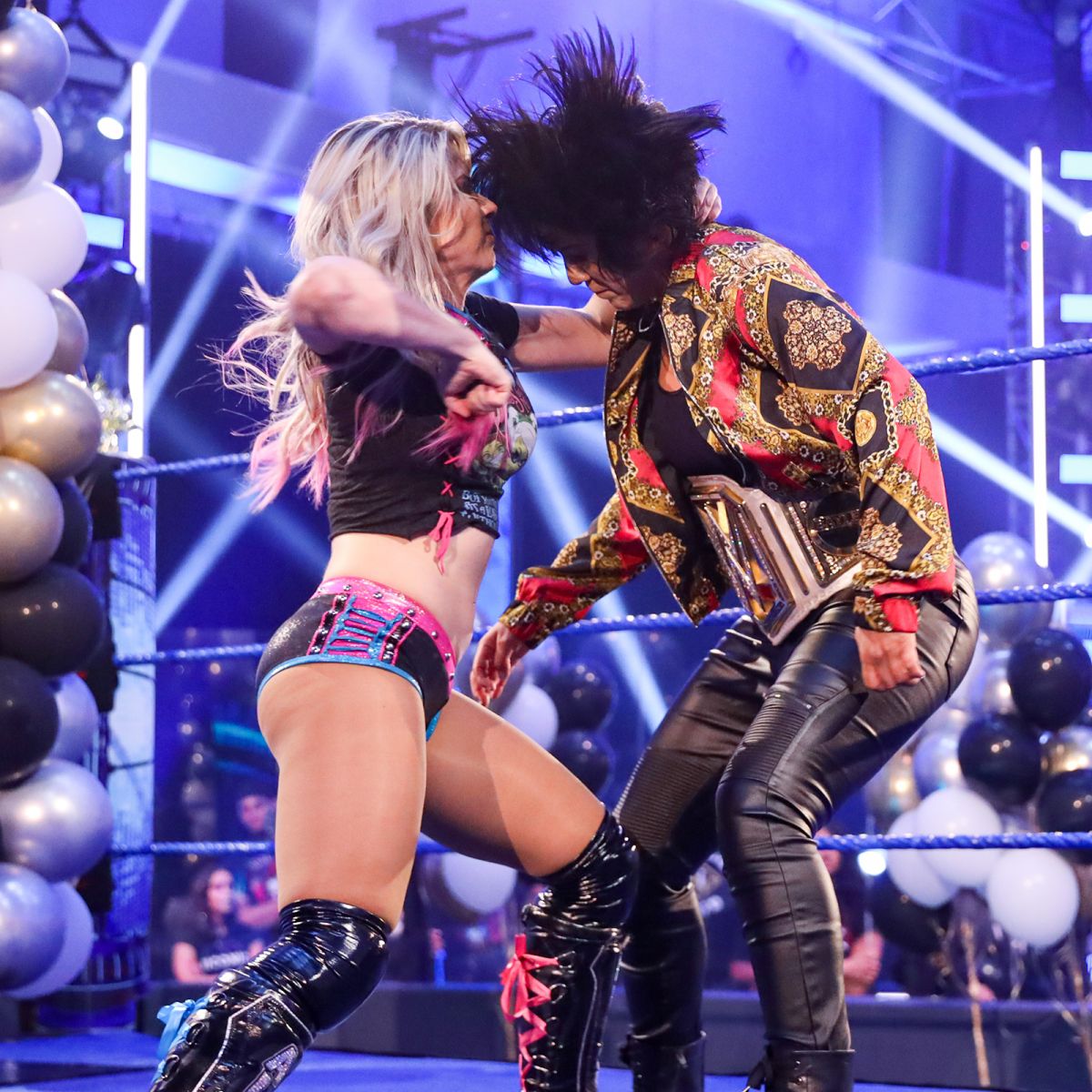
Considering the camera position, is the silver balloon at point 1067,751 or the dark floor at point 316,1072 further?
the silver balloon at point 1067,751

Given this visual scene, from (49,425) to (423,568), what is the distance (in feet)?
5.43

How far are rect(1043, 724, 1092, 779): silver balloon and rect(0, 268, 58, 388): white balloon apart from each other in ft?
8.80

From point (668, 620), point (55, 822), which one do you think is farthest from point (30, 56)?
point (668, 620)

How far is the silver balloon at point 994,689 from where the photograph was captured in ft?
13.0

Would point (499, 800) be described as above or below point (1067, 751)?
above

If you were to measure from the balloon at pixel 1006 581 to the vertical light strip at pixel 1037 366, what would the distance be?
3283mm

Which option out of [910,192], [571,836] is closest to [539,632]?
[571,836]

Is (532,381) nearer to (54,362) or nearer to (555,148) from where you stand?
(54,362)

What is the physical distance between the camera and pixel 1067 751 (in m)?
3.76

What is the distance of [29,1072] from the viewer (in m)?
2.92

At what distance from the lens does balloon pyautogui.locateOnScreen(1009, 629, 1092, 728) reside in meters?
3.77

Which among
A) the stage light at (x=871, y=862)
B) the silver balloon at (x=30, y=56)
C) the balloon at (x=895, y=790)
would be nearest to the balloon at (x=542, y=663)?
the balloon at (x=895, y=790)

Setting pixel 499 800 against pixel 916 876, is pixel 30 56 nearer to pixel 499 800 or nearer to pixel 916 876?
pixel 499 800

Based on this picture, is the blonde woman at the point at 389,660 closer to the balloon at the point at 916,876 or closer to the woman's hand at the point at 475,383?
the woman's hand at the point at 475,383
